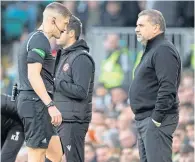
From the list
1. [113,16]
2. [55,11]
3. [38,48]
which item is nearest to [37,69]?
[38,48]

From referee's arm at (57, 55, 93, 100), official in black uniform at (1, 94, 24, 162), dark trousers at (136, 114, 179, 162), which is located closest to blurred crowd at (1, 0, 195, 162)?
official in black uniform at (1, 94, 24, 162)

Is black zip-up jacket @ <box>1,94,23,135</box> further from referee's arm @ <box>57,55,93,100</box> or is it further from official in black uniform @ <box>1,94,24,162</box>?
referee's arm @ <box>57,55,93,100</box>

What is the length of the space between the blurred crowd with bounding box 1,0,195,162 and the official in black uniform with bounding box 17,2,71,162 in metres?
2.62

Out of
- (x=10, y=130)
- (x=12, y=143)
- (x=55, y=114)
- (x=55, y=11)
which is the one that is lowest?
(x=12, y=143)

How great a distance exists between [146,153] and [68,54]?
4.86 feet

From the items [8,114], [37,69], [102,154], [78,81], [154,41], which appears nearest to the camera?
[37,69]

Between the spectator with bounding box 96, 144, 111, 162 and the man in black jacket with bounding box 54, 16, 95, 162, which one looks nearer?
the man in black jacket with bounding box 54, 16, 95, 162

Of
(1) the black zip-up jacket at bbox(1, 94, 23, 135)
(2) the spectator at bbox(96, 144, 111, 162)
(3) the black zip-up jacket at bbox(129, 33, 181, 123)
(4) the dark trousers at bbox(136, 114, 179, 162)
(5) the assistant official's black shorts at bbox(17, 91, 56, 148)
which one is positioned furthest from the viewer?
(2) the spectator at bbox(96, 144, 111, 162)

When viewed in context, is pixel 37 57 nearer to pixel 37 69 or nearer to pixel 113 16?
pixel 37 69

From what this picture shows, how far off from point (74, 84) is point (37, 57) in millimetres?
745

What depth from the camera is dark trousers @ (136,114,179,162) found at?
29.3 feet

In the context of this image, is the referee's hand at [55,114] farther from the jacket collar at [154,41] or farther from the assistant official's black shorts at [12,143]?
the assistant official's black shorts at [12,143]

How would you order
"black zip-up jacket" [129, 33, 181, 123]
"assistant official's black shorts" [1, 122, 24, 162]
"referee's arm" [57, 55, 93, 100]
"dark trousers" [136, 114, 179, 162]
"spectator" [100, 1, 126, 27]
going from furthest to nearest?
1. "spectator" [100, 1, 126, 27]
2. "assistant official's black shorts" [1, 122, 24, 162]
3. "referee's arm" [57, 55, 93, 100]
4. "dark trousers" [136, 114, 179, 162]
5. "black zip-up jacket" [129, 33, 181, 123]

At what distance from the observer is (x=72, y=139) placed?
953 centimetres
